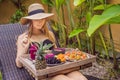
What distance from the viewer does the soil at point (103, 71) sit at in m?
4.52

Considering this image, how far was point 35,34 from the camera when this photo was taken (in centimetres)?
339

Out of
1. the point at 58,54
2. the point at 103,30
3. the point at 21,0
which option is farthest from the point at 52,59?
the point at 21,0

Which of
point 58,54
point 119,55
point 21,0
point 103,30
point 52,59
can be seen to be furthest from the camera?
point 21,0

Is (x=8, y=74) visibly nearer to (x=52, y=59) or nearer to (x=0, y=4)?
(x=52, y=59)

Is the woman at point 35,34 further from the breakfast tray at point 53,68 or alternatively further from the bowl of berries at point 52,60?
the bowl of berries at point 52,60

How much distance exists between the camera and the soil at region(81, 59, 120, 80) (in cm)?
452

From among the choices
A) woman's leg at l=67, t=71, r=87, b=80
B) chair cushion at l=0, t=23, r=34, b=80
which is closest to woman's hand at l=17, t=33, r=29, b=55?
chair cushion at l=0, t=23, r=34, b=80

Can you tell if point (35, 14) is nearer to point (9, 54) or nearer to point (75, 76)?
point (9, 54)

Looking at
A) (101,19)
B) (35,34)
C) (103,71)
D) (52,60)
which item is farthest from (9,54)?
(103,71)

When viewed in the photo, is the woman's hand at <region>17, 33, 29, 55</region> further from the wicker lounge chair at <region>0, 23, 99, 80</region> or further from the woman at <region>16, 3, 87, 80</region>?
the wicker lounge chair at <region>0, 23, 99, 80</region>

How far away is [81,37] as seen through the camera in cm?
657

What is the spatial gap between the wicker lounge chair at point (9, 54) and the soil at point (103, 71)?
154 cm

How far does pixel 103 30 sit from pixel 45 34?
2713 millimetres

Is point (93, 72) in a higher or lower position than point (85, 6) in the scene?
lower
